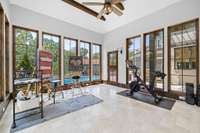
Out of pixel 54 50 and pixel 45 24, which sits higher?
pixel 45 24

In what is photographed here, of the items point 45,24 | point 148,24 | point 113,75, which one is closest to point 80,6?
point 45,24

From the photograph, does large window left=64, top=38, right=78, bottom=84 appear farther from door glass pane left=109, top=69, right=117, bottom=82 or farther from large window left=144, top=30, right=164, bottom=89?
large window left=144, top=30, right=164, bottom=89

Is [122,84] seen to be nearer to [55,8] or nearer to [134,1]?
[134,1]

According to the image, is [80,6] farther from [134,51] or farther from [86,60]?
[134,51]

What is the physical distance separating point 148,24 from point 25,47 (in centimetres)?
559

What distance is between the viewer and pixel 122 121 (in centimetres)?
275

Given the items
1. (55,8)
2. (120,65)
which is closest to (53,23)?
(55,8)

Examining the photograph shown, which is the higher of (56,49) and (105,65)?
(56,49)

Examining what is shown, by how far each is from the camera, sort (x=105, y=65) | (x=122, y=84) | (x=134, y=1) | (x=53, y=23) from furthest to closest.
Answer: (x=105, y=65) < (x=122, y=84) < (x=53, y=23) < (x=134, y=1)

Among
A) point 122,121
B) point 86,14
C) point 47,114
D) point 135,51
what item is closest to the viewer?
point 122,121

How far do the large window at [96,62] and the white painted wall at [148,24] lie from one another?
0.36 meters

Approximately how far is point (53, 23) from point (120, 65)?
425 cm

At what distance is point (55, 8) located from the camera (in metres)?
5.14

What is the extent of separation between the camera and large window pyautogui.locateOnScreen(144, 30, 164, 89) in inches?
198
